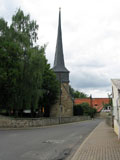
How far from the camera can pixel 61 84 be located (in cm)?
5362

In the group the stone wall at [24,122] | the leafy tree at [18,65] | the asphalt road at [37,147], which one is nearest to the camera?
the asphalt road at [37,147]

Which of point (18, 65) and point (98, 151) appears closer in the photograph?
point (98, 151)

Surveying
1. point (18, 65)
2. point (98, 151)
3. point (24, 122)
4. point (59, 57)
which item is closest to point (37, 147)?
point (98, 151)

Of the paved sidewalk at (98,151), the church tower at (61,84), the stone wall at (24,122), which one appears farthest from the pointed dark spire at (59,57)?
the paved sidewalk at (98,151)

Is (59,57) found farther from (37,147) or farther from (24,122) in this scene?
(37,147)

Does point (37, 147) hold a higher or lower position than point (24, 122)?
lower

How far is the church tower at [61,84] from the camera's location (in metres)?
51.8

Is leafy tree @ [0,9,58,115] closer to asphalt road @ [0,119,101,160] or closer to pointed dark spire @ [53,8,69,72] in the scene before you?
asphalt road @ [0,119,101,160]

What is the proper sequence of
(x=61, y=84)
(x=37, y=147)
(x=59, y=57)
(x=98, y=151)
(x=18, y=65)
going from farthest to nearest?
1. (x=59, y=57)
2. (x=61, y=84)
3. (x=18, y=65)
4. (x=37, y=147)
5. (x=98, y=151)

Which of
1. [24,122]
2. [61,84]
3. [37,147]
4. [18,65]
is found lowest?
[37,147]

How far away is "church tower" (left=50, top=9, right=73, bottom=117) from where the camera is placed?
51.8 metres

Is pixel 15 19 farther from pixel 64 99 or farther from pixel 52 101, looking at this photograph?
pixel 64 99

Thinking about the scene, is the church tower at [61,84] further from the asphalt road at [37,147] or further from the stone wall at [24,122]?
the asphalt road at [37,147]

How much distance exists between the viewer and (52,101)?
45.2m
